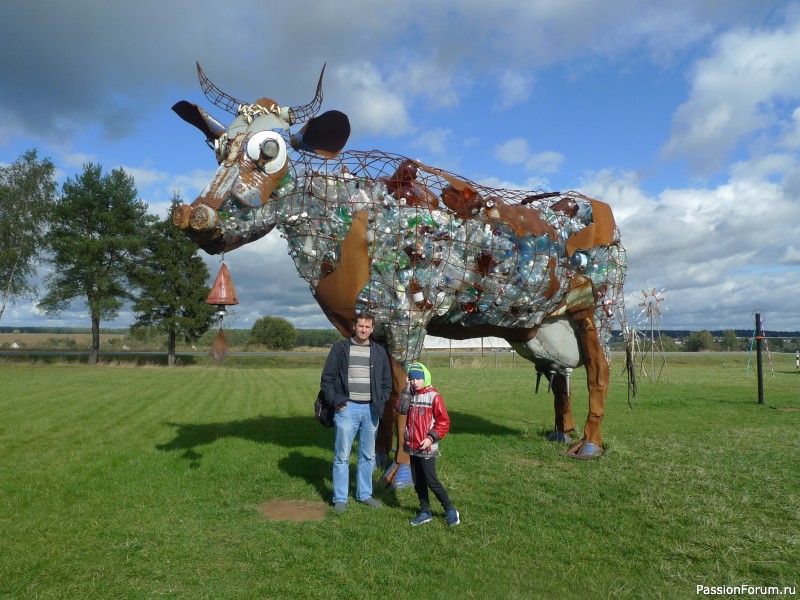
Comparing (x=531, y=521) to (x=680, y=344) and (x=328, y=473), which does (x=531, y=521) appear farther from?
(x=680, y=344)

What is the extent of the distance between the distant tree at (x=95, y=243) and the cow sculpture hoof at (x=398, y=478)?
28.7 meters

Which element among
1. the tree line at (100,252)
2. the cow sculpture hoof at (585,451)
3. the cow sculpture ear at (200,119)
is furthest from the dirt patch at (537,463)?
the tree line at (100,252)

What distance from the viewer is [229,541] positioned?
166 inches

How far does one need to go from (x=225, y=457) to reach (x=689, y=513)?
17.0 ft

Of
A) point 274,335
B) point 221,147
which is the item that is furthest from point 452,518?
point 274,335

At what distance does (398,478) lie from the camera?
5582mm

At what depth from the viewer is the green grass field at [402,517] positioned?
3510 mm

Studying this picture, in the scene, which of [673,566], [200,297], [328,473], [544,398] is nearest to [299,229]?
[328,473]

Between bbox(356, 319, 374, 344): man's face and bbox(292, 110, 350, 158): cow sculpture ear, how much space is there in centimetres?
181

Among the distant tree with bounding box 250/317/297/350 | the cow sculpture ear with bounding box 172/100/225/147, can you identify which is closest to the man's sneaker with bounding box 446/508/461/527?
the cow sculpture ear with bounding box 172/100/225/147

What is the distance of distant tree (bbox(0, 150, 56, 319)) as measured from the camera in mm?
26953

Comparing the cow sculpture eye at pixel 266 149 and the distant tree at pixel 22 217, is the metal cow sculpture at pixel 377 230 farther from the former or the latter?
the distant tree at pixel 22 217

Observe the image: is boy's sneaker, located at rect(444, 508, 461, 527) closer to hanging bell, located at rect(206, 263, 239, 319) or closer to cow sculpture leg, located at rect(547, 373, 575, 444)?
hanging bell, located at rect(206, 263, 239, 319)

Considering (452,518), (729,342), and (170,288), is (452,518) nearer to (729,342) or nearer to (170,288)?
(170,288)
